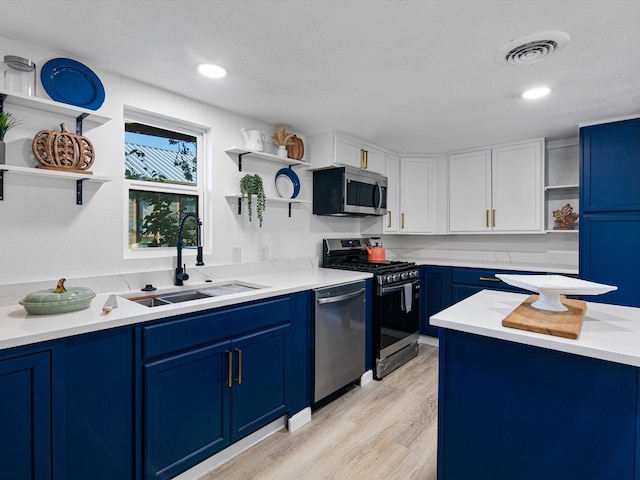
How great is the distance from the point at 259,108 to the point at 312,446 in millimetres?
2386

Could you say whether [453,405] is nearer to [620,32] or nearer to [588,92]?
[620,32]

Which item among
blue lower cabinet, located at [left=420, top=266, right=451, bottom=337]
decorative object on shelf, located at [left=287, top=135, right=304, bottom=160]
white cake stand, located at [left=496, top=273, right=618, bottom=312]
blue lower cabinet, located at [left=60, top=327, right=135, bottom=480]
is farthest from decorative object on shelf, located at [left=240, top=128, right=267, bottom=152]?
blue lower cabinet, located at [left=420, top=266, right=451, bottom=337]

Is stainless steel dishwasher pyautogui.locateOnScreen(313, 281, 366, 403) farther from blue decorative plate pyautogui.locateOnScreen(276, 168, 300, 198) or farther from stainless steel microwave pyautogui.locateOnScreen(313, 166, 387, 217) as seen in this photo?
blue decorative plate pyautogui.locateOnScreen(276, 168, 300, 198)

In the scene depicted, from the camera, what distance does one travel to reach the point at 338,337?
2598mm

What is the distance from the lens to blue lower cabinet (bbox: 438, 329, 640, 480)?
1.17 metres

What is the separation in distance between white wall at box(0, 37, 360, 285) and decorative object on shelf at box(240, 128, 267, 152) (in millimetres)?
130

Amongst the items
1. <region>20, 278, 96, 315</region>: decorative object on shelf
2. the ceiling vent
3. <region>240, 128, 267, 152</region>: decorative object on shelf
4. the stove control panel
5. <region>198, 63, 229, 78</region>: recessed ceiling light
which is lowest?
the stove control panel

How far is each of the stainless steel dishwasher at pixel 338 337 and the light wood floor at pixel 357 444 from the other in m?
0.19

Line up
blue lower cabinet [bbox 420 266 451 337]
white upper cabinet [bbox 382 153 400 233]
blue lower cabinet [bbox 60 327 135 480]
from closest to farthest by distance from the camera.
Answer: blue lower cabinet [bbox 60 327 135 480] → blue lower cabinet [bbox 420 266 451 337] → white upper cabinet [bbox 382 153 400 233]

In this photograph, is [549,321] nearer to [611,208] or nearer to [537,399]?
[537,399]

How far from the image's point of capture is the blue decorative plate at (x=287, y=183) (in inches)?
121

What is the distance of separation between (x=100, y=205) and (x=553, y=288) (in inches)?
93.4

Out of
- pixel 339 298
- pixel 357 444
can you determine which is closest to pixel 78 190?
pixel 339 298

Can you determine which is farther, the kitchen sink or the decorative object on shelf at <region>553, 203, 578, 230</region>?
the decorative object on shelf at <region>553, 203, 578, 230</region>
